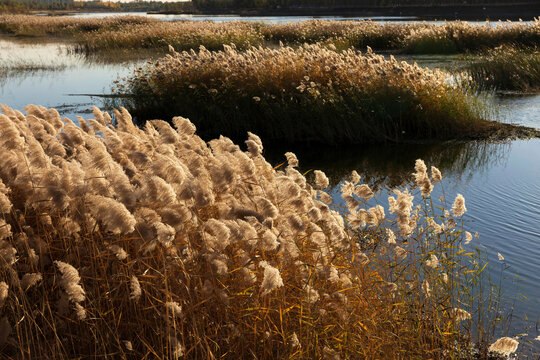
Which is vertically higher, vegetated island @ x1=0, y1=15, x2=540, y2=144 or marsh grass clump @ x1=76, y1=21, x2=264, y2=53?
vegetated island @ x1=0, y1=15, x2=540, y2=144

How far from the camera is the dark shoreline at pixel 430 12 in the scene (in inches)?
2201

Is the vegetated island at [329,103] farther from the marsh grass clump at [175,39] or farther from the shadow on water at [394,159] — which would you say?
the marsh grass clump at [175,39]

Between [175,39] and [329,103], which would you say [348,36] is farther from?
[329,103]

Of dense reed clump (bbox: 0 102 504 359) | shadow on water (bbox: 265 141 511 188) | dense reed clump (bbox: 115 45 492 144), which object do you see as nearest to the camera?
dense reed clump (bbox: 0 102 504 359)

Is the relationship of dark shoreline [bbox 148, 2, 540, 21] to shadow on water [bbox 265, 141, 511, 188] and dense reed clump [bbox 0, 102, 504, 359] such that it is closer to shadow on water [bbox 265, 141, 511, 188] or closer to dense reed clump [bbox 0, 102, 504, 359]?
shadow on water [bbox 265, 141, 511, 188]

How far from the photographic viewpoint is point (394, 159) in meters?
10.2

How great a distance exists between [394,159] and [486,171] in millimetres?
1541

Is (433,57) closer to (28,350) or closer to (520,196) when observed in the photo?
(520,196)

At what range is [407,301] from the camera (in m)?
4.25

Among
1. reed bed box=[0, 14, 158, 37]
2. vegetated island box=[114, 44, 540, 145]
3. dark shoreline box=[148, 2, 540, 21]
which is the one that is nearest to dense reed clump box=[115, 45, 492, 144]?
vegetated island box=[114, 44, 540, 145]

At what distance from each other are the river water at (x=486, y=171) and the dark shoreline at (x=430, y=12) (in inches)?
1744

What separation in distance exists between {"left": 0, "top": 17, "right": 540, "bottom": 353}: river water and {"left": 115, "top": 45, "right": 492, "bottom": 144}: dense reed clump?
59 centimetres

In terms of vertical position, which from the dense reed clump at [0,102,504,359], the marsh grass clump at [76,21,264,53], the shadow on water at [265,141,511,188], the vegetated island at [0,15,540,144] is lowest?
the marsh grass clump at [76,21,264,53]

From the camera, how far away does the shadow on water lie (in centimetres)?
927
